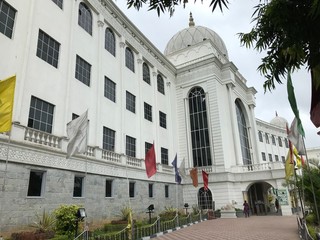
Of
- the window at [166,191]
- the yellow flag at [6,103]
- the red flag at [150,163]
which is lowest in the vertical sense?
the window at [166,191]

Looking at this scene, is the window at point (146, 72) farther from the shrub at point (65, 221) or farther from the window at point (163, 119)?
the shrub at point (65, 221)

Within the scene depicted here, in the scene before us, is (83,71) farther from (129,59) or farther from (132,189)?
(132,189)

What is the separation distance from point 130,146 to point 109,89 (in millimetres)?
4860

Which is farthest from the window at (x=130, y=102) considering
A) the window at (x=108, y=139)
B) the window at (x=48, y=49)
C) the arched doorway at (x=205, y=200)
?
the arched doorway at (x=205, y=200)

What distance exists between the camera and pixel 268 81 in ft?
18.8

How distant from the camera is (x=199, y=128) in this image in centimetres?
2936

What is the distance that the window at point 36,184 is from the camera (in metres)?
11.9

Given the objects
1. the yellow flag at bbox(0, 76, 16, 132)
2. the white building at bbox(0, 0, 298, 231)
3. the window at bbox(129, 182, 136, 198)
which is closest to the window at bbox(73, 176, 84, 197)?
the white building at bbox(0, 0, 298, 231)

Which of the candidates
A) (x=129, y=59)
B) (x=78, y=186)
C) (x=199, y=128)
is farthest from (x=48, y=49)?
(x=199, y=128)

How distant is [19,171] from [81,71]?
8092 millimetres

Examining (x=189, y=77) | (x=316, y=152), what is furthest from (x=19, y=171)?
(x=316, y=152)

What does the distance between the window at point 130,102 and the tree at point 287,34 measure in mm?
17050

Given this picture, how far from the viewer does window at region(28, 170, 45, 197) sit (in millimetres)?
11867

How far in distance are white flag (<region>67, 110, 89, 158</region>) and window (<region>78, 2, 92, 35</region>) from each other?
33.9 feet
